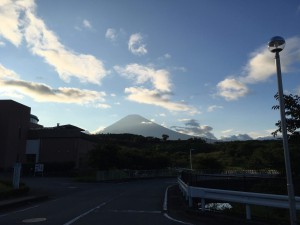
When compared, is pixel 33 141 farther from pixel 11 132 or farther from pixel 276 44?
pixel 276 44

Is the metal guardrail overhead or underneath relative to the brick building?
underneath

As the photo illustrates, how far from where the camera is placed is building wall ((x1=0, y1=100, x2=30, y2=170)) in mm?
56719

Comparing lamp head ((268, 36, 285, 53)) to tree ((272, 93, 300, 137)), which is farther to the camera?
tree ((272, 93, 300, 137))

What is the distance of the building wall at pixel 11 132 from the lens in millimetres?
56719

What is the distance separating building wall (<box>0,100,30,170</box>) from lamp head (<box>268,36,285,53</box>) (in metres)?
54.2

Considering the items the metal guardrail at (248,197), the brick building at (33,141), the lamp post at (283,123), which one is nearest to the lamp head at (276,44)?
the lamp post at (283,123)

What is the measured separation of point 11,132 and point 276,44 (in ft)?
183

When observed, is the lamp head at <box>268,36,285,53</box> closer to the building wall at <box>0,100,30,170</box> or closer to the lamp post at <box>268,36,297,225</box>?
the lamp post at <box>268,36,297,225</box>

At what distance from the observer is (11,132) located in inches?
2299

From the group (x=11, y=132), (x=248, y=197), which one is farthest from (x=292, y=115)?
(x=11, y=132)

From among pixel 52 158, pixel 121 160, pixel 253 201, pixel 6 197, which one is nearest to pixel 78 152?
pixel 52 158

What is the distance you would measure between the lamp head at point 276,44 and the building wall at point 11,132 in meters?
54.2

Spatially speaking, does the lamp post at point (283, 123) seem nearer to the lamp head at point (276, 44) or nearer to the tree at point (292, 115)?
the lamp head at point (276, 44)

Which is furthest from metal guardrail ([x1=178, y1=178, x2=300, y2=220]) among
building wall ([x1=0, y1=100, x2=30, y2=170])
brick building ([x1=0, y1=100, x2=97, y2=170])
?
building wall ([x1=0, y1=100, x2=30, y2=170])
